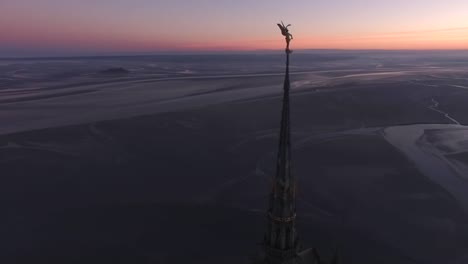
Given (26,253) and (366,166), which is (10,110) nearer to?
(26,253)

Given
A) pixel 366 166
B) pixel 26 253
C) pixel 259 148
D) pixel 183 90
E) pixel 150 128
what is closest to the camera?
pixel 26 253

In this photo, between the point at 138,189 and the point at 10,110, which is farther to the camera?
the point at 10,110

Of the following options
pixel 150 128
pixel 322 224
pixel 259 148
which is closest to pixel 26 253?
pixel 322 224

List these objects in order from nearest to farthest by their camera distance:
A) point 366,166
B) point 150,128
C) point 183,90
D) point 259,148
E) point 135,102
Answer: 1. point 366,166
2. point 259,148
3. point 150,128
4. point 135,102
5. point 183,90

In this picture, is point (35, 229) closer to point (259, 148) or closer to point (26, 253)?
point (26, 253)

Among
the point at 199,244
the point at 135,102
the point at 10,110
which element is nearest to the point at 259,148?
the point at 199,244

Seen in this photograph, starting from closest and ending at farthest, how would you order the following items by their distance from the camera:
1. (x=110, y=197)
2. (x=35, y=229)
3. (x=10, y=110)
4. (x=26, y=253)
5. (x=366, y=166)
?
(x=26, y=253) < (x=35, y=229) < (x=110, y=197) < (x=366, y=166) < (x=10, y=110)
